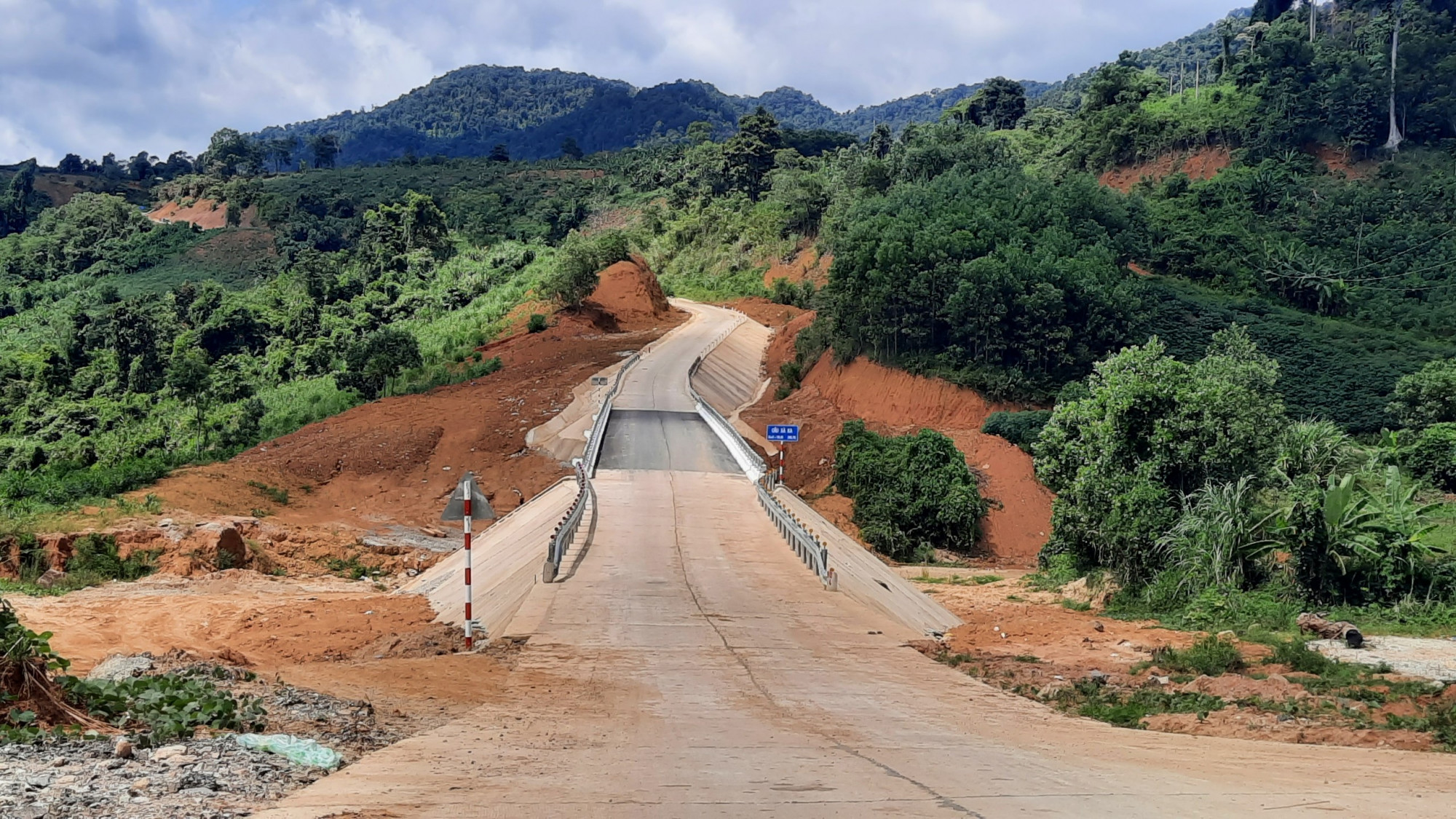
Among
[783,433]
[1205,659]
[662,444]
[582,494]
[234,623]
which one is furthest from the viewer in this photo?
[662,444]

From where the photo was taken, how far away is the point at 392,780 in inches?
293

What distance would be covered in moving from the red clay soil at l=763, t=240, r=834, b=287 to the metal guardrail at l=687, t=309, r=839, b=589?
31578 millimetres

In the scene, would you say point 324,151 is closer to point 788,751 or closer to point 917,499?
point 917,499

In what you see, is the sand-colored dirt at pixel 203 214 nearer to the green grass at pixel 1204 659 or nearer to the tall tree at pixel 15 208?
the tall tree at pixel 15 208

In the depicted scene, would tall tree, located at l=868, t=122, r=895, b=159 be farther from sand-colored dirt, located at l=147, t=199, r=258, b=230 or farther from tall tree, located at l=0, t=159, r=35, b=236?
tall tree, located at l=0, t=159, r=35, b=236

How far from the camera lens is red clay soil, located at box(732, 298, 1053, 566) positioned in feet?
108

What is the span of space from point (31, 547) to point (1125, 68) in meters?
88.0

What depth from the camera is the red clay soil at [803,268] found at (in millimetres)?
77812

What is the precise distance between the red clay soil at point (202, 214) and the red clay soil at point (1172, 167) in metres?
85.1

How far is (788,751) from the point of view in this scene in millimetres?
8938

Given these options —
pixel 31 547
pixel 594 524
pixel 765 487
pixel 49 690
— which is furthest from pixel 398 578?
pixel 49 690

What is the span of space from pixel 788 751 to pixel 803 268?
241ft

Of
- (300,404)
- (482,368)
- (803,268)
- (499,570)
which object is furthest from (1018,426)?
(803,268)

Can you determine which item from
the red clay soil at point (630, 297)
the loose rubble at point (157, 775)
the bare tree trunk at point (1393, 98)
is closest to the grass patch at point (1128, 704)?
the loose rubble at point (157, 775)
